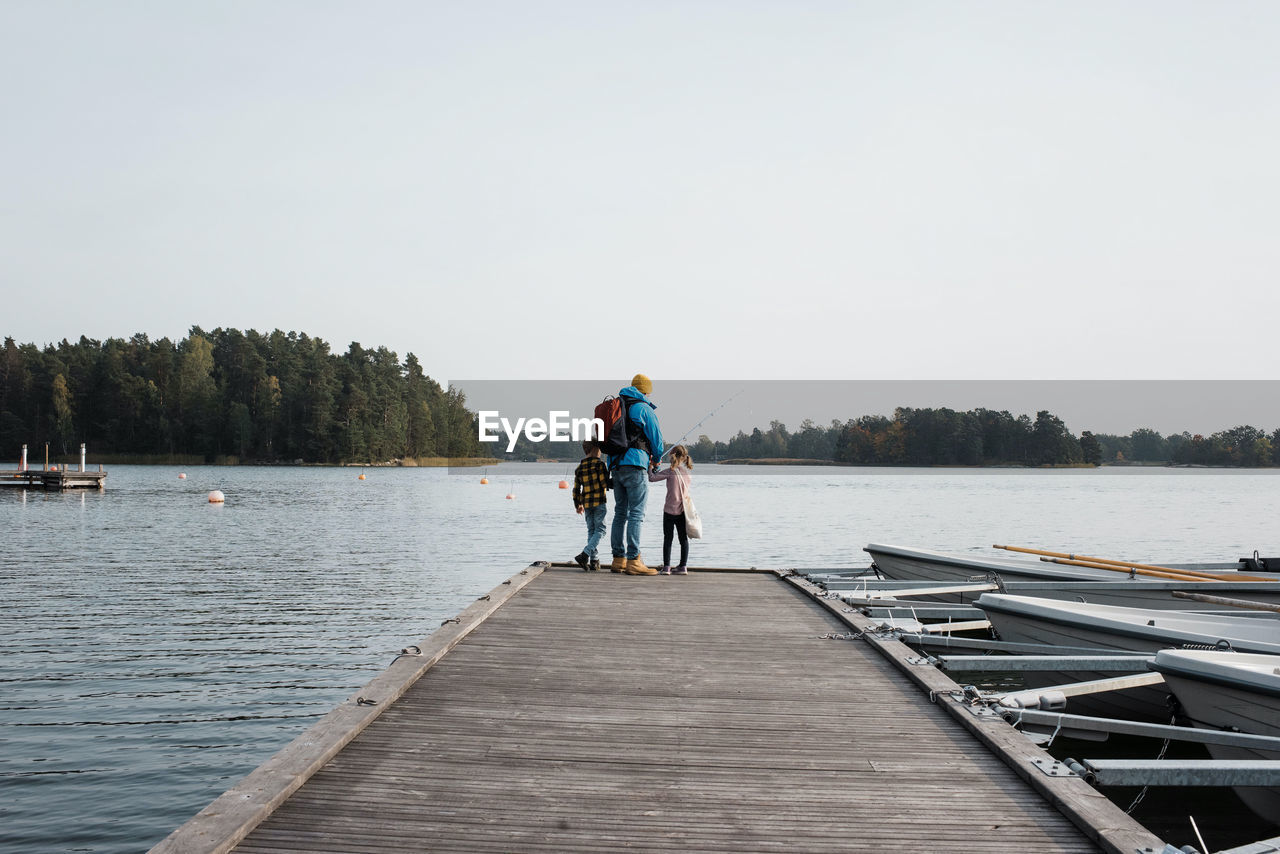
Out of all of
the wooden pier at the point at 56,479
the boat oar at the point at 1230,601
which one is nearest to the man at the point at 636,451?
the boat oar at the point at 1230,601

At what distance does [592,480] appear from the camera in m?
10.5

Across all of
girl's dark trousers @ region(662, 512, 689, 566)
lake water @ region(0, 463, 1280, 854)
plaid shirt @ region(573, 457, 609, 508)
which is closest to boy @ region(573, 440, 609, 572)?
plaid shirt @ region(573, 457, 609, 508)

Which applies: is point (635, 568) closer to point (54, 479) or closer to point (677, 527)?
point (677, 527)

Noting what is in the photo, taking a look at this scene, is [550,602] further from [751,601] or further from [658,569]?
[658,569]

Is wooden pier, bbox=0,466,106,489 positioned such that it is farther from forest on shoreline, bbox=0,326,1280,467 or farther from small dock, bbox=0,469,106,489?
forest on shoreline, bbox=0,326,1280,467

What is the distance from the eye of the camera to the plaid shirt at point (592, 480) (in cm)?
1046

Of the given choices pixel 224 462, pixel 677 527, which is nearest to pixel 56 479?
pixel 677 527

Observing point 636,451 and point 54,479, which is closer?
point 636,451

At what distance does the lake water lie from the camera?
6.82 metres

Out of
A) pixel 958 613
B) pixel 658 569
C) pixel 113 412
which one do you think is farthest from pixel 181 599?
pixel 113 412

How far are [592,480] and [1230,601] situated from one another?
687cm

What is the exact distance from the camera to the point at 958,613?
1160cm

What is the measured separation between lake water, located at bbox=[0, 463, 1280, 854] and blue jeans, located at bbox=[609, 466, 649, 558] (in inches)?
119

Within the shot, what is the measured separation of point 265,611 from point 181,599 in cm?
196
